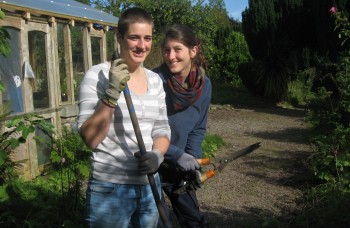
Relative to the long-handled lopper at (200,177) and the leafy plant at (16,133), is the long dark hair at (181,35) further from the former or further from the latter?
the leafy plant at (16,133)

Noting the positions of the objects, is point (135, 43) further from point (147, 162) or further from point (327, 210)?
point (327, 210)

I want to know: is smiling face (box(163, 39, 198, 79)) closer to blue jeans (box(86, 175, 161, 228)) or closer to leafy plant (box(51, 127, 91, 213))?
blue jeans (box(86, 175, 161, 228))

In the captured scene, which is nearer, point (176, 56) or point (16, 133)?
point (176, 56)

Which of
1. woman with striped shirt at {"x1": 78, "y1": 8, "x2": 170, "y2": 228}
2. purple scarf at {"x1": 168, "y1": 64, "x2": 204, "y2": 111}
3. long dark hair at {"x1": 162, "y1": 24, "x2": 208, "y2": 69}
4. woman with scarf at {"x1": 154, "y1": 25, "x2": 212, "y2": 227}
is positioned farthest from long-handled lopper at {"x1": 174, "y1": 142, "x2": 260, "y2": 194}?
long dark hair at {"x1": 162, "y1": 24, "x2": 208, "y2": 69}

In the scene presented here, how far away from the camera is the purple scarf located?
9.39 feet

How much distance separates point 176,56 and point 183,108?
1.09ft

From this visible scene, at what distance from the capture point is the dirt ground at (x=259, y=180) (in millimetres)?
4688

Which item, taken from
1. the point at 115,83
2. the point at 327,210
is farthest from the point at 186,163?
the point at 327,210

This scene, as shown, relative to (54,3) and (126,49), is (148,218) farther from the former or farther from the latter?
(54,3)

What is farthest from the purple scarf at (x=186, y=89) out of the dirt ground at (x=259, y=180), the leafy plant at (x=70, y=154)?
the leafy plant at (x=70, y=154)

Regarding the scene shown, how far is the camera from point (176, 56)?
287 cm

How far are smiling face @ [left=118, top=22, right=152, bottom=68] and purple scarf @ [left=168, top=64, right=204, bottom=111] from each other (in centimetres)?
64

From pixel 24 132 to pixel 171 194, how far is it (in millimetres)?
1040

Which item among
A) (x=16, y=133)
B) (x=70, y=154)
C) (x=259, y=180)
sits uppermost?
(x=16, y=133)
